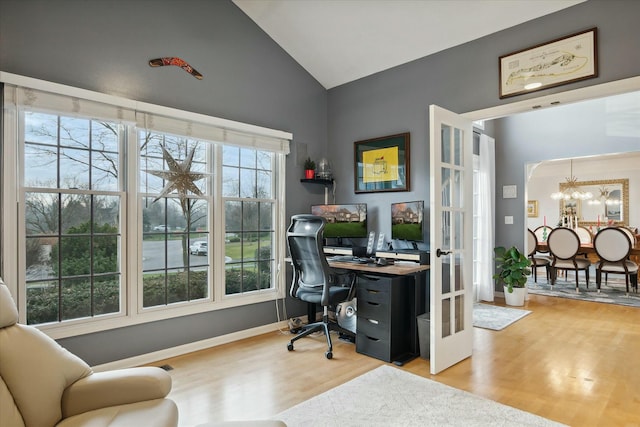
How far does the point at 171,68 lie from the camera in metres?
3.23

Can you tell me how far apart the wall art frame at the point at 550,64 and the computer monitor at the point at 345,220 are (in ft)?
5.73

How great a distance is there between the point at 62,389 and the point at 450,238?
2.72 metres

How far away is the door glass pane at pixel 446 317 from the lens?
2.96 metres

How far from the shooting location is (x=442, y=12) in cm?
313

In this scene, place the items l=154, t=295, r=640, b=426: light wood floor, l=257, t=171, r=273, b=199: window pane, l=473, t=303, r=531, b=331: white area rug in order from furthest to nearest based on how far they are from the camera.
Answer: l=473, t=303, r=531, b=331: white area rug < l=257, t=171, r=273, b=199: window pane < l=154, t=295, r=640, b=426: light wood floor

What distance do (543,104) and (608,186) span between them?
306 inches

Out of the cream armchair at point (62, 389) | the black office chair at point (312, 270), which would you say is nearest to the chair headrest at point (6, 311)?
the cream armchair at point (62, 389)

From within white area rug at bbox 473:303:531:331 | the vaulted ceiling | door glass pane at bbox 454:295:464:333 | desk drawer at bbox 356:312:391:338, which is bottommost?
white area rug at bbox 473:303:531:331

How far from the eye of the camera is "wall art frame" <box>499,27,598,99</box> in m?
2.67

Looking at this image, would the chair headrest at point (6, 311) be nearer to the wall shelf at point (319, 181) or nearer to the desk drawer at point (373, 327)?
the desk drawer at point (373, 327)

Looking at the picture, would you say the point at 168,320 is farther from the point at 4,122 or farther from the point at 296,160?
the point at 296,160

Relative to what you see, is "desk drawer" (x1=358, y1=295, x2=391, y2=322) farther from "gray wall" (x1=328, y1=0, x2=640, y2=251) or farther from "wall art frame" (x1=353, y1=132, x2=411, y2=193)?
"wall art frame" (x1=353, y1=132, x2=411, y2=193)

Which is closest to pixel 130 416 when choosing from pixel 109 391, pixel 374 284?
pixel 109 391

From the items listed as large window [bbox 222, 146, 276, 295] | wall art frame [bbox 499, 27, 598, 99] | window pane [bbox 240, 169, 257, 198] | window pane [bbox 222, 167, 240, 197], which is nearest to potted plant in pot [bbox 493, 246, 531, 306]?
wall art frame [bbox 499, 27, 598, 99]
